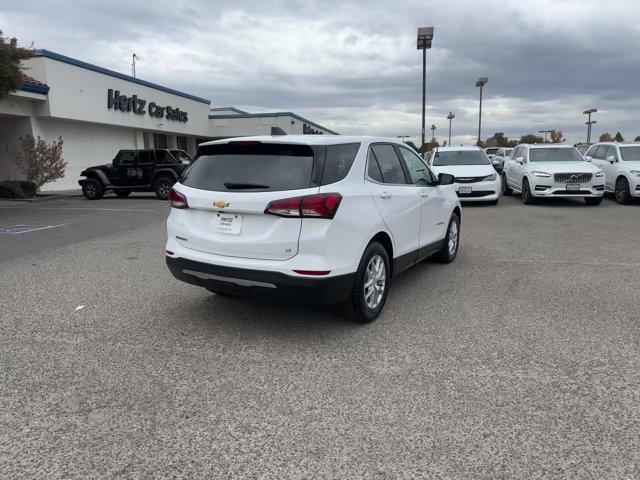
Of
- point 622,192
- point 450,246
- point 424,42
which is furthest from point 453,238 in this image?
point 424,42

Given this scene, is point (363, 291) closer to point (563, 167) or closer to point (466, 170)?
point (466, 170)

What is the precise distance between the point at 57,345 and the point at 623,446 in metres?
4.04

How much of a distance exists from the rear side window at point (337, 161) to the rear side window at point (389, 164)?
48 cm

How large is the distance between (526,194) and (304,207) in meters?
12.1

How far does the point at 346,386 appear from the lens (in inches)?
132

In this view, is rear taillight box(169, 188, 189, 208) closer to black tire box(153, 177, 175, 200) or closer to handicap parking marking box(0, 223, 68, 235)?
A: handicap parking marking box(0, 223, 68, 235)

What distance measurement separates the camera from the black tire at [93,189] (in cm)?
1764

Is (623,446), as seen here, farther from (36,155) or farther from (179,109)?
(179,109)

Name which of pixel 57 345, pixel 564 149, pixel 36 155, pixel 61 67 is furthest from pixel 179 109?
pixel 57 345

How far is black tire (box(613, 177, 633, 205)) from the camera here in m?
13.8

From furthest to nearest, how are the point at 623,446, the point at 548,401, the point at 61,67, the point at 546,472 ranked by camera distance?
the point at 61,67 < the point at 548,401 < the point at 623,446 < the point at 546,472

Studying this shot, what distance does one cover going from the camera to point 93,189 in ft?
58.2

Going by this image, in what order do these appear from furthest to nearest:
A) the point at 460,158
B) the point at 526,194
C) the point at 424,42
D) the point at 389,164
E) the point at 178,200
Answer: the point at 424,42
the point at 460,158
the point at 526,194
the point at 389,164
the point at 178,200

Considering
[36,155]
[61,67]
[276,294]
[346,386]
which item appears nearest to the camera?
[346,386]
